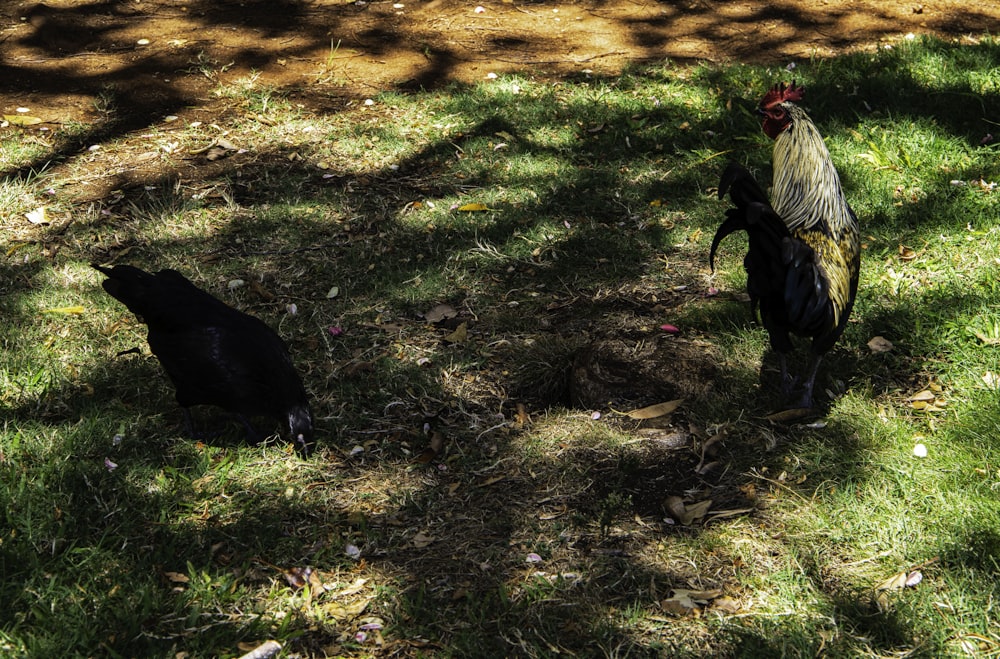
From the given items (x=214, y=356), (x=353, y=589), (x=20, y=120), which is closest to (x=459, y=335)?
(x=214, y=356)

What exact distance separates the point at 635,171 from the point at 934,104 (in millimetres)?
2072

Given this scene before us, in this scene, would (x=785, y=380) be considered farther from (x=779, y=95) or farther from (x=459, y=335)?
(x=459, y=335)

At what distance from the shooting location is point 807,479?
3.43 m

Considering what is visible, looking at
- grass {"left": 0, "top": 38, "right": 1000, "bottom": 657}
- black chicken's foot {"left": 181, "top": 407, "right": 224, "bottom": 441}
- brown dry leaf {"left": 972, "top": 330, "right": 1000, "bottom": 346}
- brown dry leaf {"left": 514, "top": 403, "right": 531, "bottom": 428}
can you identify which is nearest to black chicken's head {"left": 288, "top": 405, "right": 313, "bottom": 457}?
grass {"left": 0, "top": 38, "right": 1000, "bottom": 657}

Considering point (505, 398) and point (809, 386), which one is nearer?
A: point (809, 386)

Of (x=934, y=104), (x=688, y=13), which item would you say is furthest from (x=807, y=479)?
(x=688, y=13)

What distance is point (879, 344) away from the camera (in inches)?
160

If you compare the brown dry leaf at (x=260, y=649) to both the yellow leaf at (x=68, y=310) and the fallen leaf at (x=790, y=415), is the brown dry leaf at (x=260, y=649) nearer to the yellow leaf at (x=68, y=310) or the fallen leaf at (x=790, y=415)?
the fallen leaf at (x=790, y=415)

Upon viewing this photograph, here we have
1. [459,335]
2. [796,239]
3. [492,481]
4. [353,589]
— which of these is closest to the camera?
[353,589]

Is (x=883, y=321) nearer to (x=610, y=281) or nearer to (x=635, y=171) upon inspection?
(x=610, y=281)

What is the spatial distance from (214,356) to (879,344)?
2.90 metres

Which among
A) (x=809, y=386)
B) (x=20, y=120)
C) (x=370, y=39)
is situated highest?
(x=370, y=39)

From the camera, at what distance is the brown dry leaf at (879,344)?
403cm

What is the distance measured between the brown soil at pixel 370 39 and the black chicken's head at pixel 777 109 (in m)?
2.92
